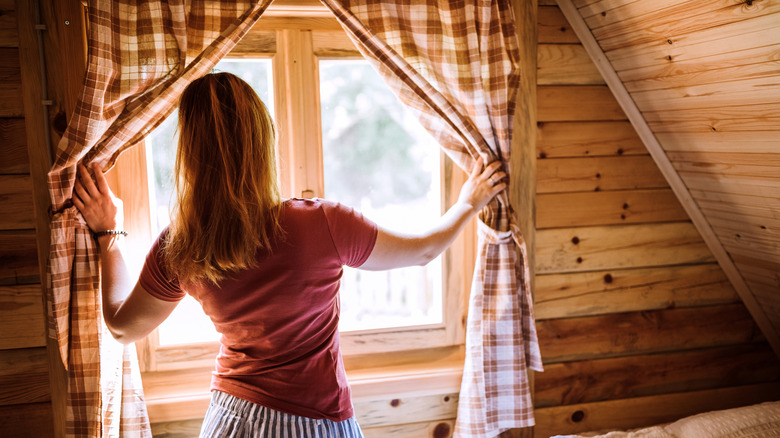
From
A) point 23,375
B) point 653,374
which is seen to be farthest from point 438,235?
point 23,375

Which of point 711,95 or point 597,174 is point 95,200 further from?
point 711,95

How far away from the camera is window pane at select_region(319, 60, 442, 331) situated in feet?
5.84

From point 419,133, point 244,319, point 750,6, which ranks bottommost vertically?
point 244,319

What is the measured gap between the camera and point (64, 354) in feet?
4.62

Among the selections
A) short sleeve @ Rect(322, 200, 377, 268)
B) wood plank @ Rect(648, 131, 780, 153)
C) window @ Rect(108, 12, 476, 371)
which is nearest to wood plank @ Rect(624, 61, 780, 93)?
wood plank @ Rect(648, 131, 780, 153)

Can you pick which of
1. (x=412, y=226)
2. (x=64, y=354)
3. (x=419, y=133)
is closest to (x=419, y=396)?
(x=412, y=226)

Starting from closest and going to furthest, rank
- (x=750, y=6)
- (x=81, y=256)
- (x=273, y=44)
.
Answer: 1. (x=750, y=6)
2. (x=81, y=256)
3. (x=273, y=44)

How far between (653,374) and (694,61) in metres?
1.13

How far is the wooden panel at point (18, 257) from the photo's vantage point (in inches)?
58.9

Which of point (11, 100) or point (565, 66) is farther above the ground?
point (565, 66)

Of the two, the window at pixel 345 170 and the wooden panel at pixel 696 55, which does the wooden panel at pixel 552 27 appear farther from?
the window at pixel 345 170

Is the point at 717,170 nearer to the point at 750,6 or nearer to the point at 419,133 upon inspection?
the point at 750,6

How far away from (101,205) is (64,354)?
408 millimetres

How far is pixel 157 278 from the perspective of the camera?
1.17 metres
